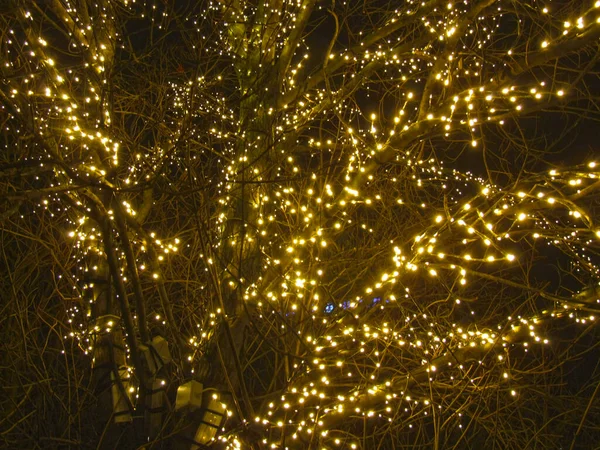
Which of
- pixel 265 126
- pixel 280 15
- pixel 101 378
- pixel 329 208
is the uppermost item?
pixel 280 15

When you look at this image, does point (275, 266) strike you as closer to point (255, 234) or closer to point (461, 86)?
point (255, 234)

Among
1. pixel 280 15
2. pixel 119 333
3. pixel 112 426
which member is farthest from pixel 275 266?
pixel 280 15

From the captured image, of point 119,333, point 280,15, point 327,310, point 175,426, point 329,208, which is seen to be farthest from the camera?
point 327,310

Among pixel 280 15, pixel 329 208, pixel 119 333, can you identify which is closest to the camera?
pixel 119 333

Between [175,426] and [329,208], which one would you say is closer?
[175,426]

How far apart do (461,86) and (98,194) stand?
288 centimetres

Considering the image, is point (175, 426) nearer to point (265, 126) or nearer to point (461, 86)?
point (265, 126)

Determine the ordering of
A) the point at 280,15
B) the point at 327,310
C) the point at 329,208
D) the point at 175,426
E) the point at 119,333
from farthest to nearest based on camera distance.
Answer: the point at 327,310 → the point at 280,15 → the point at 329,208 → the point at 119,333 → the point at 175,426

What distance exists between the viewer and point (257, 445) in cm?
374

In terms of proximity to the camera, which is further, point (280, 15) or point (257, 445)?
point (280, 15)

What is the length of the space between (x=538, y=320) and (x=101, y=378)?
2973 millimetres

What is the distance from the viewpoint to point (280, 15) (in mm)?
4938

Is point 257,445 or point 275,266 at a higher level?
point 275,266

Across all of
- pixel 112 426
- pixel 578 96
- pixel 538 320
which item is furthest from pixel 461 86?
pixel 112 426
